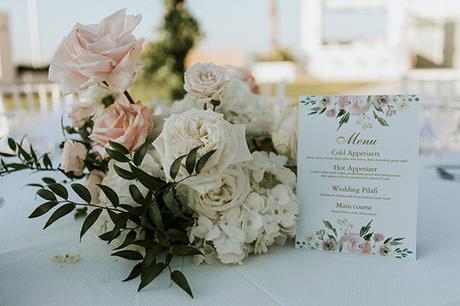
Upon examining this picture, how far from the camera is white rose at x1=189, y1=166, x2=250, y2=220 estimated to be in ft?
1.89

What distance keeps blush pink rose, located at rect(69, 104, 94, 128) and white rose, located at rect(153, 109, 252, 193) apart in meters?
0.30

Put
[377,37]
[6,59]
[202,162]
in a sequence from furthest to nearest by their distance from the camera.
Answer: [377,37] < [6,59] < [202,162]

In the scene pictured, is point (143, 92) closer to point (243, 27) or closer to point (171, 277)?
point (171, 277)

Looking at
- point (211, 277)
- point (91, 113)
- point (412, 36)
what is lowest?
point (211, 277)

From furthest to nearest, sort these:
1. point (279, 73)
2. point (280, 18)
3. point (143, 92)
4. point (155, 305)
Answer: point (280, 18), point (279, 73), point (143, 92), point (155, 305)

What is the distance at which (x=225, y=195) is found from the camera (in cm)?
58

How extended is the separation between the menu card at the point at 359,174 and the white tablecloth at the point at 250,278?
0.10 feet

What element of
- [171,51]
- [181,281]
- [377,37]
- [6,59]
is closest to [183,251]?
[181,281]

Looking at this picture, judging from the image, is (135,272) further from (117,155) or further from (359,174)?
(359,174)

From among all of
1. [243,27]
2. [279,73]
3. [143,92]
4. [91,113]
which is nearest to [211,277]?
[91,113]

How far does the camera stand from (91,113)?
2.60ft

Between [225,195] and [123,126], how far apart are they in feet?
0.65

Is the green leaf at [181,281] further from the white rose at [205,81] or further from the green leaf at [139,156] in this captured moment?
the white rose at [205,81]

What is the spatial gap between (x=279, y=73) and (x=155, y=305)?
10.1 m
